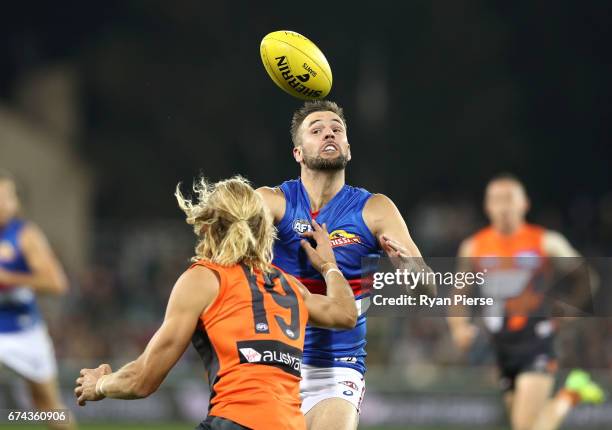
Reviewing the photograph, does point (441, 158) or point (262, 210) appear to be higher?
point (441, 158)

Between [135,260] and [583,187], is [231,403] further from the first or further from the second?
[583,187]

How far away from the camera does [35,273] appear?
929cm

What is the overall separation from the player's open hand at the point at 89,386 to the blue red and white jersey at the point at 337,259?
146 centimetres

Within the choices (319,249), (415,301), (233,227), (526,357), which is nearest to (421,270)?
(415,301)

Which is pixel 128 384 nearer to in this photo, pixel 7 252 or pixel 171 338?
pixel 171 338

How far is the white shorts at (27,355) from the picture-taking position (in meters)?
9.20

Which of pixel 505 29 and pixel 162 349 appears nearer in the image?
pixel 162 349

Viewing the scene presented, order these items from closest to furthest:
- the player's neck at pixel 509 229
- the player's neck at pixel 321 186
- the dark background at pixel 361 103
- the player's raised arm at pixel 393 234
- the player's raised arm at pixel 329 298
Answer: the player's raised arm at pixel 329 298 < the player's raised arm at pixel 393 234 < the player's neck at pixel 321 186 < the player's neck at pixel 509 229 < the dark background at pixel 361 103

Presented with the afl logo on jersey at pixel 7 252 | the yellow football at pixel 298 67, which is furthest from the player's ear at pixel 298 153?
the afl logo on jersey at pixel 7 252

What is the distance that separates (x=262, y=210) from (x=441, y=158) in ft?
91.7

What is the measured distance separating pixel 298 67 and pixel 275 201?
88 centimetres

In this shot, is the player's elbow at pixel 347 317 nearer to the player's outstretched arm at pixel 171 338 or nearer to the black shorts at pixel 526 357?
the player's outstretched arm at pixel 171 338

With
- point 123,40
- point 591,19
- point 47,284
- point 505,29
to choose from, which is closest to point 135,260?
point 47,284

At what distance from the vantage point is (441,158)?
32875 millimetres
